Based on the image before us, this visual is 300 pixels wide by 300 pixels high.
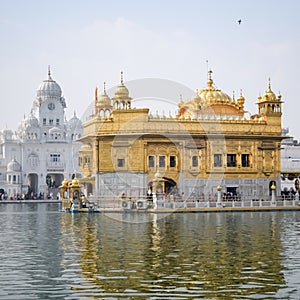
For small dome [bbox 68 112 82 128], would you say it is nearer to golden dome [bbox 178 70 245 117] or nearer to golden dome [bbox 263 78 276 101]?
golden dome [bbox 178 70 245 117]

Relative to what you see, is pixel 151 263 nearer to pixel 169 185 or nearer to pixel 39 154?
pixel 169 185

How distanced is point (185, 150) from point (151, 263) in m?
28.6

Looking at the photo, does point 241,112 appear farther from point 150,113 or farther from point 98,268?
point 98,268

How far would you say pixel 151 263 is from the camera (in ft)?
49.0

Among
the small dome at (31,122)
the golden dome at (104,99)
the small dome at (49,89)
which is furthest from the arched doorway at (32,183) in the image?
the golden dome at (104,99)

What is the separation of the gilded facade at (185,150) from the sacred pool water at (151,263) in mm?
16752

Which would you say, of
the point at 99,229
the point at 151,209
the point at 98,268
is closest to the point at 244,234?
the point at 99,229

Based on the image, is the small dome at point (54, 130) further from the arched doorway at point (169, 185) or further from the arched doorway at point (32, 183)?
the arched doorway at point (169, 185)

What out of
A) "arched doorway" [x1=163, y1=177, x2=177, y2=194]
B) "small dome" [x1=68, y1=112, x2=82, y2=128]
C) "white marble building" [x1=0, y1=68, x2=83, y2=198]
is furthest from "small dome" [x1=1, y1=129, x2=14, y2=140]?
"arched doorway" [x1=163, y1=177, x2=177, y2=194]

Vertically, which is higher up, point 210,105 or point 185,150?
point 210,105

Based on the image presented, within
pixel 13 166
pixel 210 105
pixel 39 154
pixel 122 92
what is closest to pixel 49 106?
pixel 39 154

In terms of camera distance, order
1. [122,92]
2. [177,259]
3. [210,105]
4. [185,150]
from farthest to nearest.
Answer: [210,105]
[122,92]
[185,150]
[177,259]

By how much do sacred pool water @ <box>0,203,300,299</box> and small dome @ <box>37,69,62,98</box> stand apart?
6098 cm

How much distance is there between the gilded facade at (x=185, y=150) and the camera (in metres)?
41.6
